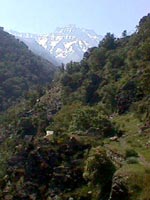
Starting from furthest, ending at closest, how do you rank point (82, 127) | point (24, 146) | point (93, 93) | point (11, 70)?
point (11, 70), point (93, 93), point (82, 127), point (24, 146)

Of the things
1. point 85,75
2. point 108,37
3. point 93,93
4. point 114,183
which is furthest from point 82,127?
point 108,37

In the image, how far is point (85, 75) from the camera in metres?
97.3

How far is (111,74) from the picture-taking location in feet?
282

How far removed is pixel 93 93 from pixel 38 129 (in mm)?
15282

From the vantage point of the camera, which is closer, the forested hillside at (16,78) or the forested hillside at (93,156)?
→ the forested hillside at (93,156)

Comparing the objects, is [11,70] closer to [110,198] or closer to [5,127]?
[5,127]

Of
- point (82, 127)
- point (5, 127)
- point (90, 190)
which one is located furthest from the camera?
point (5, 127)

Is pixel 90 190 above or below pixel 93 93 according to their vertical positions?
below

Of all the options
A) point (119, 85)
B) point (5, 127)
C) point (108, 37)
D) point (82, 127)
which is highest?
point (108, 37)

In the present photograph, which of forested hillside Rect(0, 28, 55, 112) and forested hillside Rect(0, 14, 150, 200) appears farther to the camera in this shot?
forested hillside Rect(0, 28, 55, 112)

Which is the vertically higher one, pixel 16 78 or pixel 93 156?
pixel 16 78

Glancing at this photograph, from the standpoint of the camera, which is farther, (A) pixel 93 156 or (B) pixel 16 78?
(B) pixel 16 78

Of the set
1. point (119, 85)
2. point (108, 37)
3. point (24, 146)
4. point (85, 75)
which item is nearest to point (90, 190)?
point (24, 146)

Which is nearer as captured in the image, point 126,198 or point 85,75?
point 126,198
